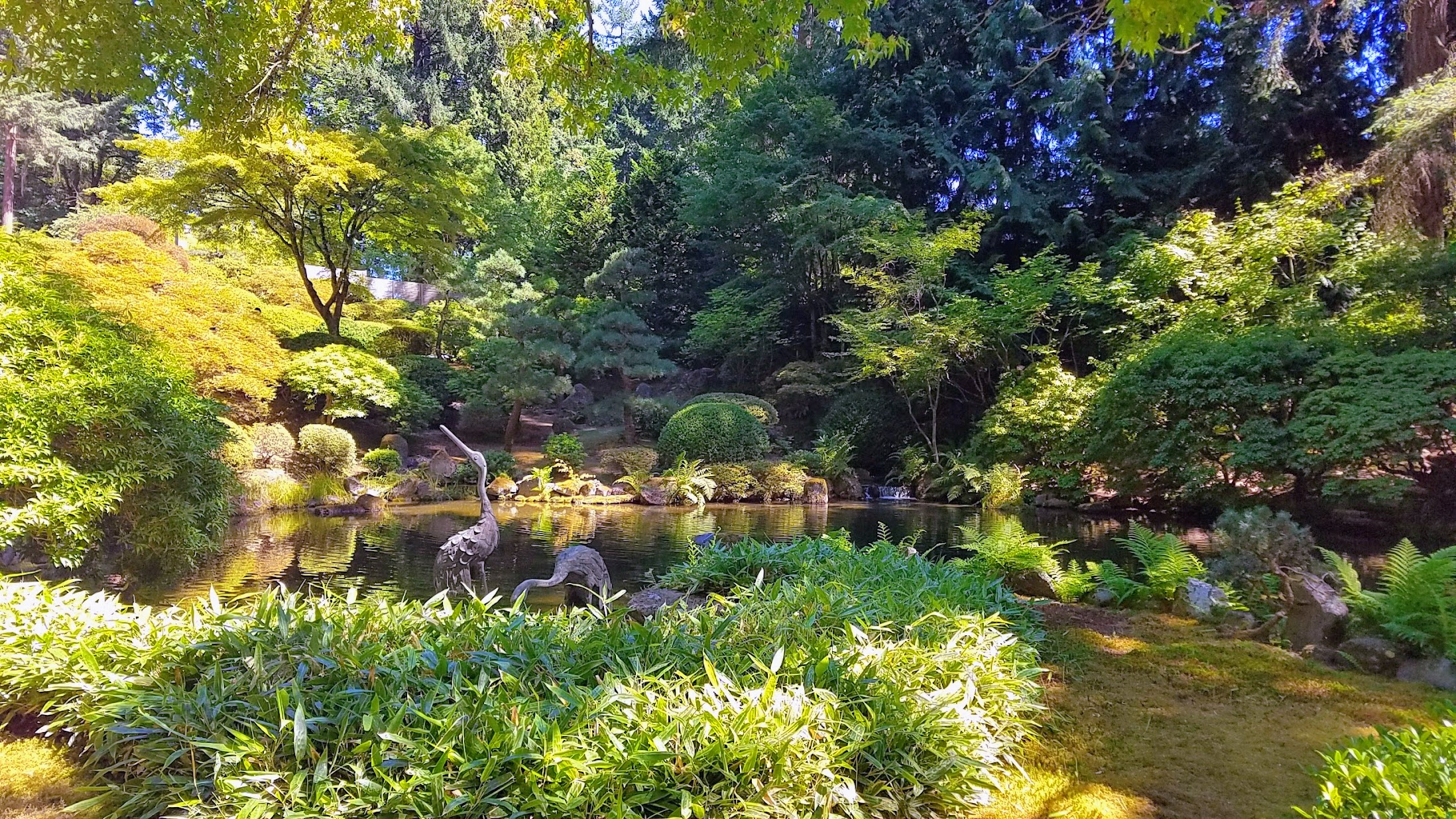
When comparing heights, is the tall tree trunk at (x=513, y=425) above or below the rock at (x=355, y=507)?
above

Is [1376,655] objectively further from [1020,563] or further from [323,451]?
[323,451]

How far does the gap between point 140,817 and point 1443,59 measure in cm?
1397

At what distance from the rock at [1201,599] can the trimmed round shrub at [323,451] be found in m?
10.8

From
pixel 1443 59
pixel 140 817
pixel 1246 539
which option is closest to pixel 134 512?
pixel 140 817

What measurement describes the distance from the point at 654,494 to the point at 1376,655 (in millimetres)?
8767

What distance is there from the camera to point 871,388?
14.1 metres

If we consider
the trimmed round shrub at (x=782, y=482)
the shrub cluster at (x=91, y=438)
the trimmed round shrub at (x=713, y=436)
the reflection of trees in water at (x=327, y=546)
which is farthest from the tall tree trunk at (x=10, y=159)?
the trimmed round shrub at (x=782, y=482)

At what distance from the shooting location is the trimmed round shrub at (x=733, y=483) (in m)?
11.6

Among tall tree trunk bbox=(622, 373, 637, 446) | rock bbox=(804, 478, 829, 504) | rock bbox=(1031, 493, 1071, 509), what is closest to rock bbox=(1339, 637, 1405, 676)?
rock bbox=(1031, 493, 1071, 509)

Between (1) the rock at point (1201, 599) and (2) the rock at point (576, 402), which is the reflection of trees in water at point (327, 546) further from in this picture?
(2) the rock at point (576, 402)

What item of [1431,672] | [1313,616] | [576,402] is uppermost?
[576,402]

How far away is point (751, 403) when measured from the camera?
1413cm

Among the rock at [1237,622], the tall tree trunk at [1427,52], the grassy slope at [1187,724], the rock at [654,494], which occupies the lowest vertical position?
the rock at [654,494]

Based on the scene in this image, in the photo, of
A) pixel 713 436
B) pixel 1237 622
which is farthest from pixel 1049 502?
pixel 1237 622
